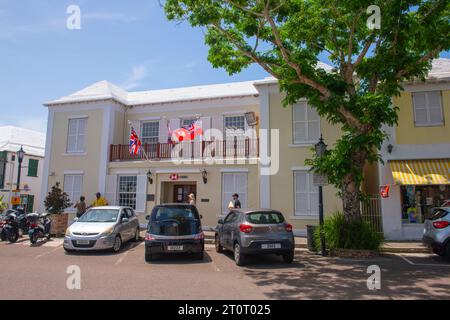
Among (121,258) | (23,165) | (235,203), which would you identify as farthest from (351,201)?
(23,165)

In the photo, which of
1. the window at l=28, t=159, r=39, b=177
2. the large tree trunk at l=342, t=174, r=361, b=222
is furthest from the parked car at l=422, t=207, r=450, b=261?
the window at l=28, t=159, r=39, b=177

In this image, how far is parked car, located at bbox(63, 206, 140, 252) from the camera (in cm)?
1046

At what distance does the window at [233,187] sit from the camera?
1600 centimetres

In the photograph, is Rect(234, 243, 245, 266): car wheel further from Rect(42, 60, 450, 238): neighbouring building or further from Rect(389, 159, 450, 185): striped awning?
Rect(389, 159, 450, 185): striped awning

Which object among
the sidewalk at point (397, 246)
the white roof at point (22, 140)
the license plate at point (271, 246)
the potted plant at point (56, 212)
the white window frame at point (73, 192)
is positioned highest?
the white roof at point (22, 140)

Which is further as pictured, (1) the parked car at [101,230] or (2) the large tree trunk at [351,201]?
(2) the large tree trunk at [351,201]

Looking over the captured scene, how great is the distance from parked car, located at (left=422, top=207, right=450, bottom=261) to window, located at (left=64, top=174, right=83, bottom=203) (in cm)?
1641

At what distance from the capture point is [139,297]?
5.91 meters

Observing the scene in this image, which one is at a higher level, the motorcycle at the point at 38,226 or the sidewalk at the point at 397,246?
the motorcycle at the point at 38,226

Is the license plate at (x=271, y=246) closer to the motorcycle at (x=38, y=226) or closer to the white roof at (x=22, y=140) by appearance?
the motorcycle at (x=38, y=226)

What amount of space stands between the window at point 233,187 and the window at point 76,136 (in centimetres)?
852

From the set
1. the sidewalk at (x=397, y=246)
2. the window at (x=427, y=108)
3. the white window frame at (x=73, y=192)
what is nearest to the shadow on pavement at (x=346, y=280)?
the sidewalk at (x=397, y=246)
